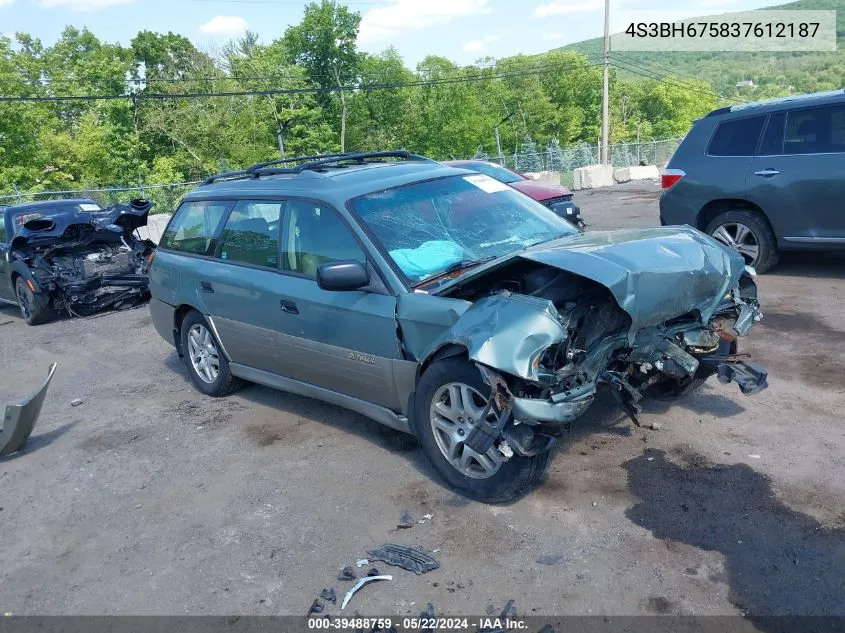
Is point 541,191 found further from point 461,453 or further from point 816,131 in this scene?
point 461,453

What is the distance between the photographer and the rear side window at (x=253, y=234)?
204 inches

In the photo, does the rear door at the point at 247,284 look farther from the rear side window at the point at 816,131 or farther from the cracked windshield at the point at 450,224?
the rear side window at the point at 816,131

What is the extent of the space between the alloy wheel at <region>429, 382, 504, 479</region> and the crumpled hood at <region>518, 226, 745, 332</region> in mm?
789

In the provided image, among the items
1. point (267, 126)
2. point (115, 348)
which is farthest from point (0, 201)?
point (267, 126)

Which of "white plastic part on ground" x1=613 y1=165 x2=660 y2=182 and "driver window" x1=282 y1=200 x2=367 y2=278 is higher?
"driver window" x1=282 y1=200 x2=367 y2=278

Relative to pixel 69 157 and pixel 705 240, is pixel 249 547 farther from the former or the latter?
pixel 69 157

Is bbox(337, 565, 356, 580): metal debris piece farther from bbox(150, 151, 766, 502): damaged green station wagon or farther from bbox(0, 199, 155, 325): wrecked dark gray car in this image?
bbox(0, 199, 155, 325): wrecked dark gray car

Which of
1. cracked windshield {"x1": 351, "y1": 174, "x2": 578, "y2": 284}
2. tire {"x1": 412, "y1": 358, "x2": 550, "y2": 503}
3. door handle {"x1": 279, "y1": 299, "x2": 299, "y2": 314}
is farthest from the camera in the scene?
door handle {"x1": 279, "y1": 299, "x2": 299, "y2": 314}

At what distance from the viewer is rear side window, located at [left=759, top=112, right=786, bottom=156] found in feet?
26.2

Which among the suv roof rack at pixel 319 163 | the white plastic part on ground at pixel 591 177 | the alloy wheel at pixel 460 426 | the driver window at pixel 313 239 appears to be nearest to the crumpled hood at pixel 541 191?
the suv roof rack at pixel 319 163

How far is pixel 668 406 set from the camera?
16.2ft

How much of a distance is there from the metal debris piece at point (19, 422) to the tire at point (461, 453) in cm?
299

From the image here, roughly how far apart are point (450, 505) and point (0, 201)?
22510 mm

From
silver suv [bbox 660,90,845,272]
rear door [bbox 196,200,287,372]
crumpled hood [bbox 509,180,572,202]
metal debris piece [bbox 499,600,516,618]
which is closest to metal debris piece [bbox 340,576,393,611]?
metal debris piece [bbox 499,600,516,618]
